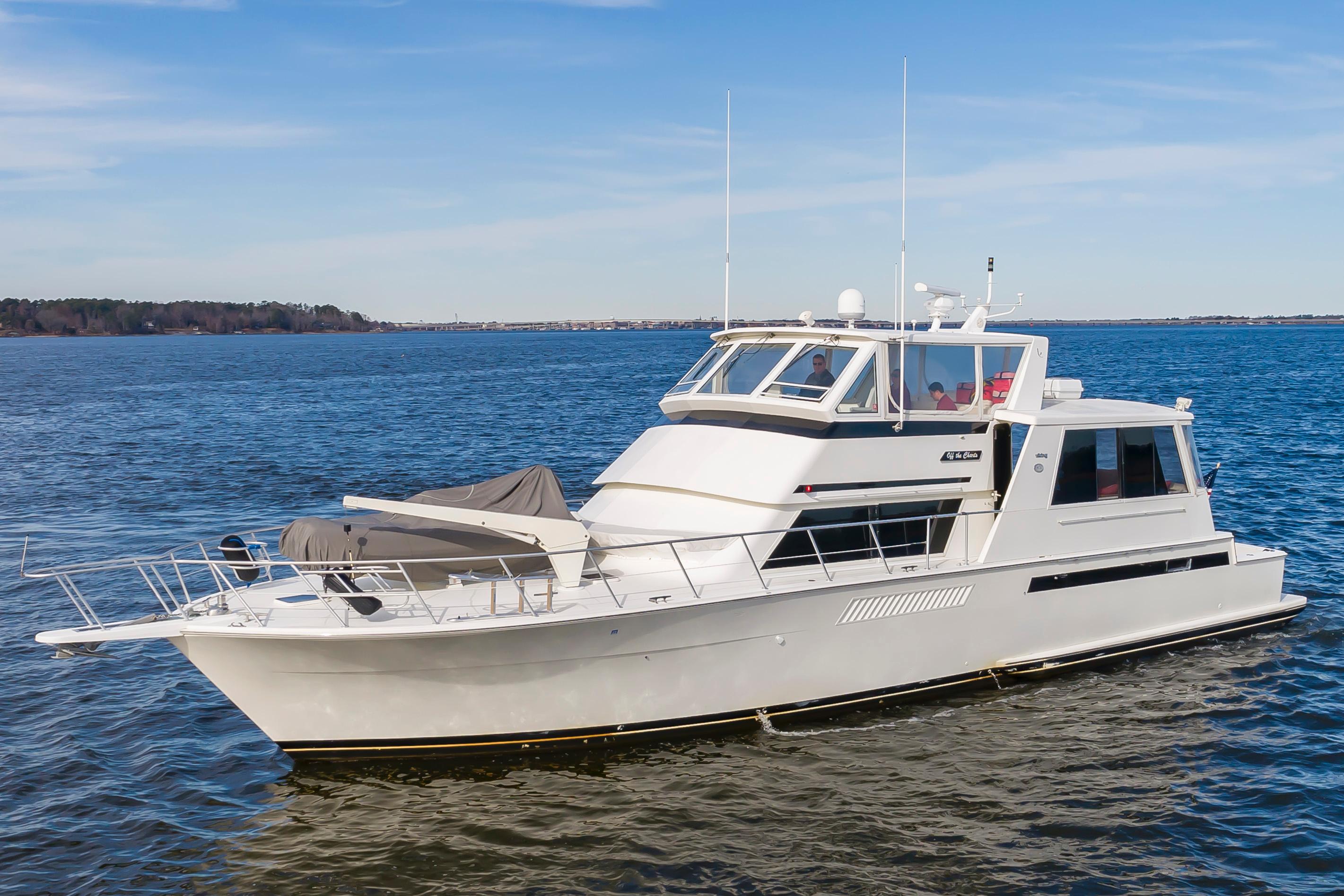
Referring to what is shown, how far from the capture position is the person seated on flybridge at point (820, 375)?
1066 centimetres

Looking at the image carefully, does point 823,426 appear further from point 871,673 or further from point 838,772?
point 838,772

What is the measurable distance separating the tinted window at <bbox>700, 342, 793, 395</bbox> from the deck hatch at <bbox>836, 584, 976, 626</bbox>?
2.81m

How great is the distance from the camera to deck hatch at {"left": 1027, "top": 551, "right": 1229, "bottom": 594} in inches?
427

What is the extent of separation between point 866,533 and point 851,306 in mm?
2837

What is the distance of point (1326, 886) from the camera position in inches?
300

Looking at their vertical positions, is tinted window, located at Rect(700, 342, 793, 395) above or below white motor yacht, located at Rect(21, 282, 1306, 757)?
above

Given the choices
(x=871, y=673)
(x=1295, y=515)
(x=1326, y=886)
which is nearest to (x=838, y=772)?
(x=871, y=673)

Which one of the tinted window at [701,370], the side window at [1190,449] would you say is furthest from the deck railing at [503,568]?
the side window at [1190,449]

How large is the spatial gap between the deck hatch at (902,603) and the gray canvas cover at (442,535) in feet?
9.77

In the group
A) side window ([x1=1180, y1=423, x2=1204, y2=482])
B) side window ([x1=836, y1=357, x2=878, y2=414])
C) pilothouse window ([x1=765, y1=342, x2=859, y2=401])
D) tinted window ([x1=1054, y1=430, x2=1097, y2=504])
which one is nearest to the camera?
side window ([x1=836, y1=357, x2=878, y2=414])

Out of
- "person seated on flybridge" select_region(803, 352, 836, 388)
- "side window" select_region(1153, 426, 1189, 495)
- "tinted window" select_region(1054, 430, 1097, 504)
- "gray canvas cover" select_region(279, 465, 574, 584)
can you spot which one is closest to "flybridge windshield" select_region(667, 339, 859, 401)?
"person seated on flybridge" select_region(803, 352, 836, 388)

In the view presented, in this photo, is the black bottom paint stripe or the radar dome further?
the radar dome

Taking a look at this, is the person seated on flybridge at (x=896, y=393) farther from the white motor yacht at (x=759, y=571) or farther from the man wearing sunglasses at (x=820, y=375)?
the man wearing sunglasses at (x=820, y=375)

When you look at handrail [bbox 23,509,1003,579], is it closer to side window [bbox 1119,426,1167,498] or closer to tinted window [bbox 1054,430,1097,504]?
tinted window [bbox 1054,430,1097,504]
